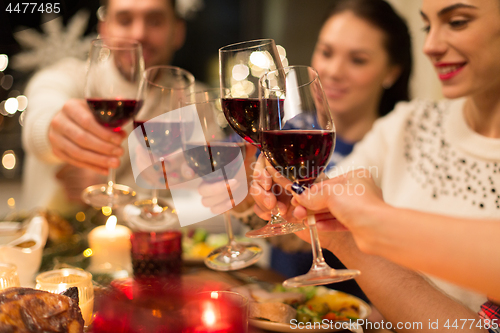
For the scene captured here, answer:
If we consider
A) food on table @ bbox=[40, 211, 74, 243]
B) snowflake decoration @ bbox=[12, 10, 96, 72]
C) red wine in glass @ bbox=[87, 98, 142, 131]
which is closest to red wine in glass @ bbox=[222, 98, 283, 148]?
red wine in glass @ bbox=[87, 98, 142, 131]

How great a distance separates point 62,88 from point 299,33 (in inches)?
85.9

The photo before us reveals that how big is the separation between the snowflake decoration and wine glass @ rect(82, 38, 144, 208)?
99.4 inches

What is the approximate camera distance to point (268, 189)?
31.4 inches

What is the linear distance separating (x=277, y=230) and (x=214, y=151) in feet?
0.70

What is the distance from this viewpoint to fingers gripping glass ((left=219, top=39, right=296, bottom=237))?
0.77 m

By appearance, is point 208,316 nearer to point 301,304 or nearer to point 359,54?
point 301,304

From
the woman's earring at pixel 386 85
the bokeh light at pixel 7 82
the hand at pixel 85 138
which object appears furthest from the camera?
the bokeh light at pixel 7 82

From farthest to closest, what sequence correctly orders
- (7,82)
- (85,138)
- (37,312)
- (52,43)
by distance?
1. (7,82)
2. (52,43)
3. (85,138)
4. (37,312)

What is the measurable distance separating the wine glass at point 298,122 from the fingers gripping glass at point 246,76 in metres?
0.15

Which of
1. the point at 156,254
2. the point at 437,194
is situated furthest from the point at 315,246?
the point at 437,194

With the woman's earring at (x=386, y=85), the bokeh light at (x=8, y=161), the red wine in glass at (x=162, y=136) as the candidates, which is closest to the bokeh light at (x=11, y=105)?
the bokeh light at (x=8, y=161)

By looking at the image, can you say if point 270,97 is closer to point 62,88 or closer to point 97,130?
point 97,130

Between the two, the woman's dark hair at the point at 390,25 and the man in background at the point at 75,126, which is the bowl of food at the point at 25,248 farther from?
the woman's dark hair at the point at 390,25

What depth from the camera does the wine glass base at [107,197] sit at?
1076mm
